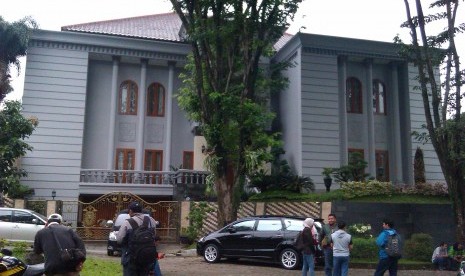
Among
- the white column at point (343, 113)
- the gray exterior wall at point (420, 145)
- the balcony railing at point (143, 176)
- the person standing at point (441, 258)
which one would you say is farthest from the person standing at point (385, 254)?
the gray exterior wall at point (420, 145)

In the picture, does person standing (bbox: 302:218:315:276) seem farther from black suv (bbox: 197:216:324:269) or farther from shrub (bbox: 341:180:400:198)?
shrub (bbox: 341:180:400:198)

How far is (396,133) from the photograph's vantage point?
2658 cm

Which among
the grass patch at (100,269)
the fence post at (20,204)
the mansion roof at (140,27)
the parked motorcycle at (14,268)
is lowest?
the grass patch at (100,269)

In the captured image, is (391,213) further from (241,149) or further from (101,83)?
(101,83)

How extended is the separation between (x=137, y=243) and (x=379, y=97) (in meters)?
22.7

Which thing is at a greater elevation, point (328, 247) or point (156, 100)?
point (156, 100)

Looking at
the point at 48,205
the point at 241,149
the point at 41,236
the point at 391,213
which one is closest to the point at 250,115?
the point at 241,149

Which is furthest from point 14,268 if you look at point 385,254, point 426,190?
point 426,190

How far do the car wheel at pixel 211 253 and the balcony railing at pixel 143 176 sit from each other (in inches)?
352

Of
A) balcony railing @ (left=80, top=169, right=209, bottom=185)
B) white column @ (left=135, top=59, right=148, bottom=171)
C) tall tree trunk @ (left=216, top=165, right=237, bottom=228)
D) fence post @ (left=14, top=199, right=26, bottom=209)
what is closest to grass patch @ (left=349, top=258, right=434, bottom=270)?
tall tree trunk @ (left=216, top=165, right=237, bottom=228)

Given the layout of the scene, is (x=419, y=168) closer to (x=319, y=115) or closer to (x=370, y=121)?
(x=370, y=121)

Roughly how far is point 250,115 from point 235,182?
7.96 ft

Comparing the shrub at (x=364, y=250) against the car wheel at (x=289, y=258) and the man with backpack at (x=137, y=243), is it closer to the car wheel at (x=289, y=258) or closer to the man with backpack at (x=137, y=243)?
the car wheel at (x=289, y=258)

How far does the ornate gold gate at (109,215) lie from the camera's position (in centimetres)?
2084
